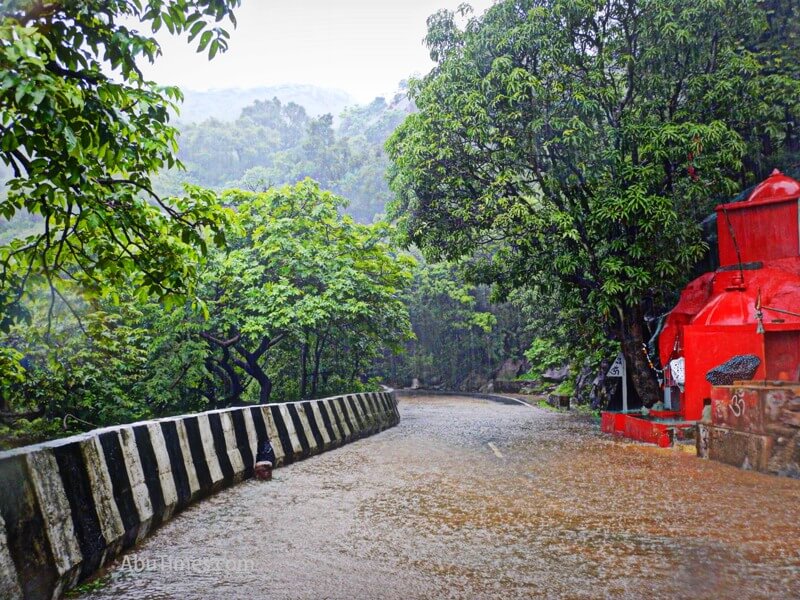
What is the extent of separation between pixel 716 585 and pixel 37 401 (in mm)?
12273

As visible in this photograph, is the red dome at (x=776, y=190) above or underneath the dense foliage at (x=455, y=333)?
above

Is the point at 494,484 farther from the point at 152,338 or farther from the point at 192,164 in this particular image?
the point at 192,164

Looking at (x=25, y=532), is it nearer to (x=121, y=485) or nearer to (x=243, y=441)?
(x=121, y=485)

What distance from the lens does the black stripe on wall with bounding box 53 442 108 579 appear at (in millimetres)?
4781

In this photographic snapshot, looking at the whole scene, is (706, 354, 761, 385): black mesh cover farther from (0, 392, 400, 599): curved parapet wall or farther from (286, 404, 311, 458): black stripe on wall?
(0, 392, 400, 599): curved parapet wall

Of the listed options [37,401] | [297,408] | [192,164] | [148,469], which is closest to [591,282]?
[297,408]

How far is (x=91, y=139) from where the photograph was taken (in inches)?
205

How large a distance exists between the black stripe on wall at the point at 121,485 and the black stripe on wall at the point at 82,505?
1.35 ft

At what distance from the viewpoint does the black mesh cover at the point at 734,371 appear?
46.2 ft

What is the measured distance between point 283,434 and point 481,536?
520 cm

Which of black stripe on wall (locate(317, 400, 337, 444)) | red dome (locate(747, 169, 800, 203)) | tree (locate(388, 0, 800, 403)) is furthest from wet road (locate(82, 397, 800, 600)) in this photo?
red dome (locate(747, 169, 800, 203))

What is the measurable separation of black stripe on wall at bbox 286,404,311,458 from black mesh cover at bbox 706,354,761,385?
26.2ft

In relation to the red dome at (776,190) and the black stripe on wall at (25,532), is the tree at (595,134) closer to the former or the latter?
the red dome at (776,190)

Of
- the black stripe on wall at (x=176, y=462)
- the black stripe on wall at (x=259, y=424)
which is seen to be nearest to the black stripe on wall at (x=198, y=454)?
the black stripe on wall at (x=176, y=462)
